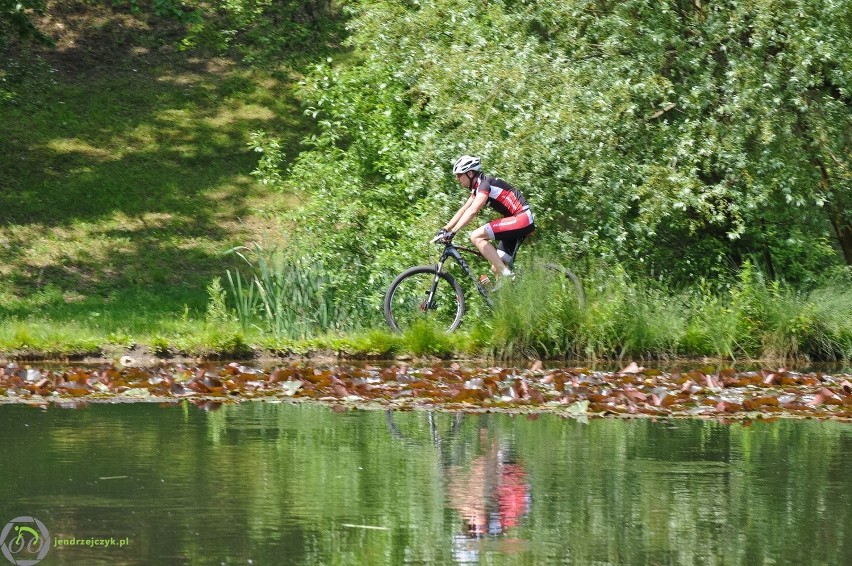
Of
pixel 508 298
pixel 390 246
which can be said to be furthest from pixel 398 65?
pixel 508 298

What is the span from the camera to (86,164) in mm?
26594

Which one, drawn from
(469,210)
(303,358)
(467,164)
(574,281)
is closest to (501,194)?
(469,210)

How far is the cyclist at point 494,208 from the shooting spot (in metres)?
14.9

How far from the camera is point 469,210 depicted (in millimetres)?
14898

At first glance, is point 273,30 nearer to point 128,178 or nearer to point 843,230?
point 128,178

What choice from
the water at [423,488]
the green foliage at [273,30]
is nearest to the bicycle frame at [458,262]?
the water at [423,488]

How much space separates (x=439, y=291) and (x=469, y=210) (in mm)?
1249

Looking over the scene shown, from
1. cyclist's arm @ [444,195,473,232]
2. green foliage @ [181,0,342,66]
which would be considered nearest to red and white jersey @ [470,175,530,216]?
cyclist's arm @ [444,195,473,232]

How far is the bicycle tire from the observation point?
48.6 feet

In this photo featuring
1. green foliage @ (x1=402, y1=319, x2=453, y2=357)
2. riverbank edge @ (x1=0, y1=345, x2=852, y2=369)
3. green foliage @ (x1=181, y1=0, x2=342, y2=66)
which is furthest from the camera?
green foliage @ (x1=181, y1=0, x2=342, y2=66)

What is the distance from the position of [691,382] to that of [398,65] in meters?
8.00

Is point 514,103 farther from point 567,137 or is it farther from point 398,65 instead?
point 398,65

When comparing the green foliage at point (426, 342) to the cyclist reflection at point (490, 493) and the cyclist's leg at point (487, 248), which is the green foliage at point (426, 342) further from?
the cyclist reflection at point (490, 493)

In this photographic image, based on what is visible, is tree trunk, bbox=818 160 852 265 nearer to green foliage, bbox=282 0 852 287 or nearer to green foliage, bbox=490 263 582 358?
green foliage, bbox=282 0 852 287
